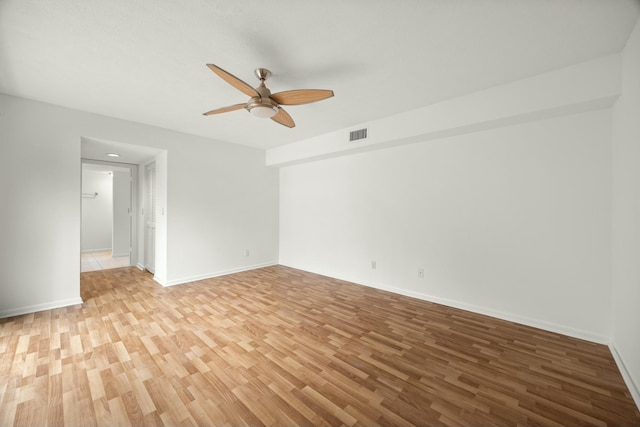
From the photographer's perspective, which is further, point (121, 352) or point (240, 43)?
point (121, 352)

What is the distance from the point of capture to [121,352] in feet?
7.06

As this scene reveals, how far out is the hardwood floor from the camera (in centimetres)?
151

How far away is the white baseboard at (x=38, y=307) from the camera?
2877 millimetres

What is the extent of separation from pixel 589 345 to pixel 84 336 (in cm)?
493

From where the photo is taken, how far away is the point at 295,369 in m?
1.94

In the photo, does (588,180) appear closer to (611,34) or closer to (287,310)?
(611,34)

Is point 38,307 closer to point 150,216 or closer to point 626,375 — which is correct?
point 150,216

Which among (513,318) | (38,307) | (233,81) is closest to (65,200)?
(38,307)

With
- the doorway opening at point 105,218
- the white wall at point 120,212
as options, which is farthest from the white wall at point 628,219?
the white wall at point 120,212

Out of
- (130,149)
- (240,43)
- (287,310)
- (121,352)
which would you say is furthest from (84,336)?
(240,43)

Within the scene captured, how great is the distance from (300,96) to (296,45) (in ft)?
1.27

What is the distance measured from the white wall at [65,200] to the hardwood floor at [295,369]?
54 cm

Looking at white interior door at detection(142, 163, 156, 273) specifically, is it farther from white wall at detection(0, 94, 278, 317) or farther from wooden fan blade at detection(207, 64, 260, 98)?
wooden fan blade at detection(207, 64, 260, 98)

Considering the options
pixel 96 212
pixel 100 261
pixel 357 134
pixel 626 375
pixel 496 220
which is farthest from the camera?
pixel 96 212
